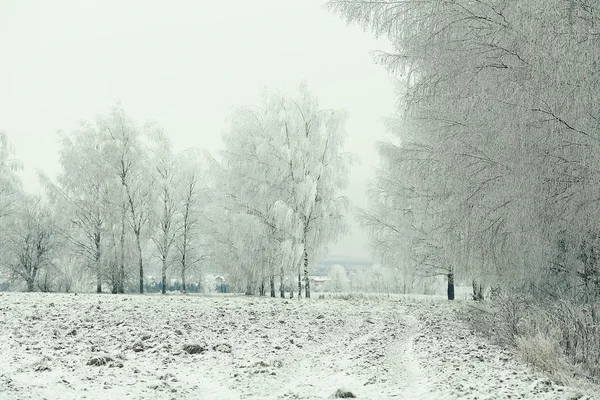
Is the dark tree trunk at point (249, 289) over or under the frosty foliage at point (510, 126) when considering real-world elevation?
under

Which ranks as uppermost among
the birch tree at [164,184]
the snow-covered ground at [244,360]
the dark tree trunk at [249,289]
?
the birch tree at [164,184]

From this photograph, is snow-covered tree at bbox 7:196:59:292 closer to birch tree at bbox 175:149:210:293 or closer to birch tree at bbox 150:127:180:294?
birch tree at bbox 150:127:180:294

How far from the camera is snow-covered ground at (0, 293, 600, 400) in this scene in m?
4.81

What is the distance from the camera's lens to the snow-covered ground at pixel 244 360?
15.8 feet

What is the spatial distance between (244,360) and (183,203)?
20.4m

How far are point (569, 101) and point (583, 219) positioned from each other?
1.65 metres

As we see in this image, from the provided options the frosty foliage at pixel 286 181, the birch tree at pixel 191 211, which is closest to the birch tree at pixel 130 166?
the birch tree at pixel 191 211

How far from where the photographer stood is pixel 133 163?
24.6m

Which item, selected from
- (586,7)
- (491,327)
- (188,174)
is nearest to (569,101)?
(586,7)

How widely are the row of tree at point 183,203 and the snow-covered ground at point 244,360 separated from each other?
413 inches

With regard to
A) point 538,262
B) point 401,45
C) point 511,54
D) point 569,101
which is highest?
point 401,45

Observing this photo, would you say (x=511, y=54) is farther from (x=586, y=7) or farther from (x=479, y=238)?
(x=479, y=238)

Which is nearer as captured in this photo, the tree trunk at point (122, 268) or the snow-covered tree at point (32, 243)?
the tree trunk at point (122, 268)

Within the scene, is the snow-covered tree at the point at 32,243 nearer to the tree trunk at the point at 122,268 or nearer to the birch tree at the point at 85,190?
the birch tree at the point at 85,190
